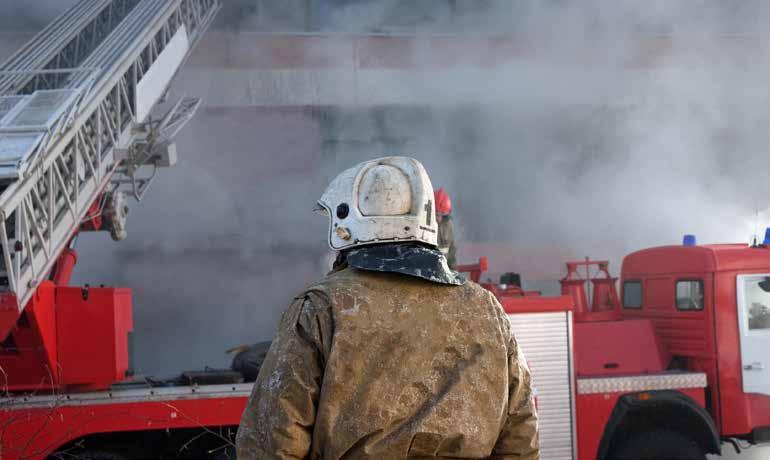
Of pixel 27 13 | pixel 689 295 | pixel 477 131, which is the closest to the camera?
pixel 689 295

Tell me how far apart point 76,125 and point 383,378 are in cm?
452

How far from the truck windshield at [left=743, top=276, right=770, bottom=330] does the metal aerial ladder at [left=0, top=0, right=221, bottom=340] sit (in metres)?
4.71

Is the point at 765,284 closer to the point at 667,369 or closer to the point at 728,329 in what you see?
the point at 728,329

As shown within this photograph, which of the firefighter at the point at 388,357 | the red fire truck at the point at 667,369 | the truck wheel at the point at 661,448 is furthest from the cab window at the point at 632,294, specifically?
the firefighter at the point at 388,357

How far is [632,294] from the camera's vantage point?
7.55 meters

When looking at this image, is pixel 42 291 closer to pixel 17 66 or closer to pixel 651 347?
pixel 17 66

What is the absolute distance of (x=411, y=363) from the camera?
1.95m

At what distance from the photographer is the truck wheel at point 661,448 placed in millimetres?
6410

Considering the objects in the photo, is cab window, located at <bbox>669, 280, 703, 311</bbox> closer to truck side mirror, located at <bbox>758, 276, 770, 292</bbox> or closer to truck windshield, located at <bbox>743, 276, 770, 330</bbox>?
truck windshield, located at <bbox>743, 276, 770, 330</bbox>

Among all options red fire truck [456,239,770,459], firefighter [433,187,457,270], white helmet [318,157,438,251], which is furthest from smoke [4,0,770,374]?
white helmet [318,157,438,251]

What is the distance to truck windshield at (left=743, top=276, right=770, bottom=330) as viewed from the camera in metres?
6.68

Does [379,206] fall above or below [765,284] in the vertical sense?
above

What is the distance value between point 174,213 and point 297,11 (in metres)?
3.53

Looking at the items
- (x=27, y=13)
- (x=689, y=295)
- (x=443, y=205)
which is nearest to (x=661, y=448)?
(x=689, y=295)
